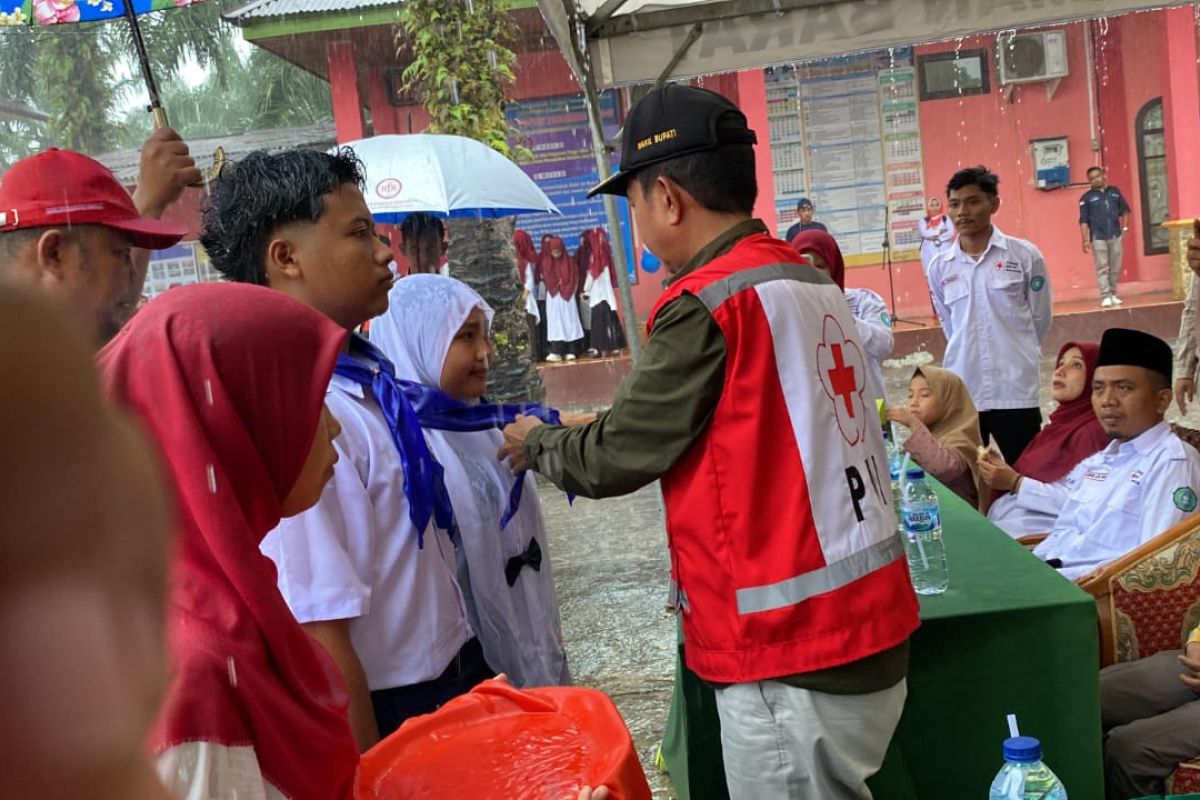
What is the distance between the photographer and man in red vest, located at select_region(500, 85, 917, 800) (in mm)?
1804

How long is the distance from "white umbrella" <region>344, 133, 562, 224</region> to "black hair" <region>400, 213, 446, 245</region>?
0.16 meters

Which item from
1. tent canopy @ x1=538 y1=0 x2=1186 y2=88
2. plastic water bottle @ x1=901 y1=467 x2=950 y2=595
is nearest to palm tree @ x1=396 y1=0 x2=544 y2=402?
tent canopy @ x1=538 y1=0 x2=1186 y2=88

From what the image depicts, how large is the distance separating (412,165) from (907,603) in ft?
16.1

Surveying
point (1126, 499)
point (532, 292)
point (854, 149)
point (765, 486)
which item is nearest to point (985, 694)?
point (765, 486)

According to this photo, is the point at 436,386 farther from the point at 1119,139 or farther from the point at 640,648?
the point at 1119,139

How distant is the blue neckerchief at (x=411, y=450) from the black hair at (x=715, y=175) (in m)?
0.61

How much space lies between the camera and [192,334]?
1104mm

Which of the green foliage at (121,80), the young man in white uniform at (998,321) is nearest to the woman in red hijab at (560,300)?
the young man in white uniform at (998,321)

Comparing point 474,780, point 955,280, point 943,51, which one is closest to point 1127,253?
point 943,51

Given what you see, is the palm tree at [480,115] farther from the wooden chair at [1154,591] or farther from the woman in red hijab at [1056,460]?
the wooden chair at [1154,591]

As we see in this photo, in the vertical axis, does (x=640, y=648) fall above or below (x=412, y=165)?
below

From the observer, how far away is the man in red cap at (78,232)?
6.53ft

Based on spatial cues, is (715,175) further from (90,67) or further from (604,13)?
(90,67)

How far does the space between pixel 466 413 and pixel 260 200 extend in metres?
0.58
